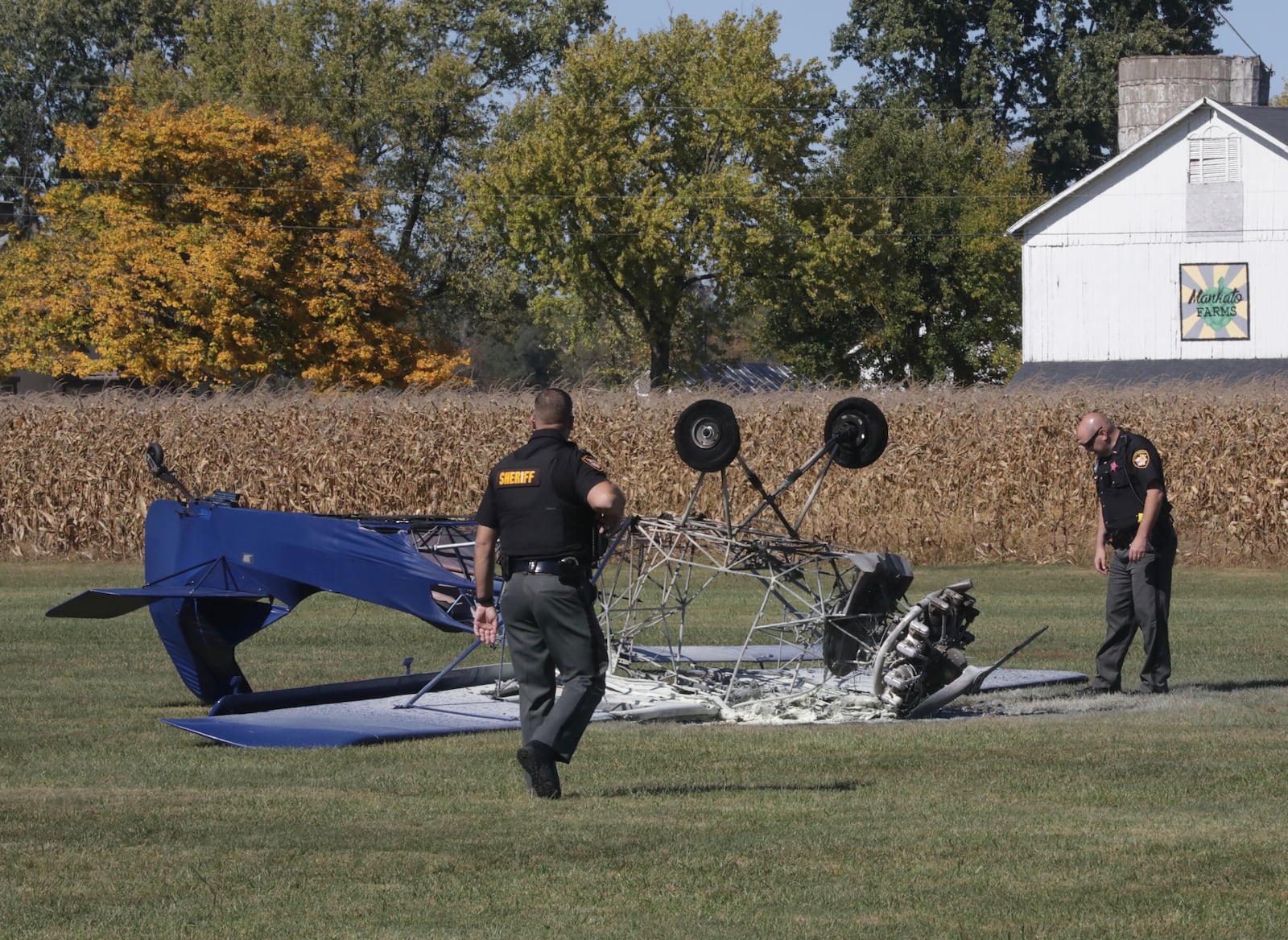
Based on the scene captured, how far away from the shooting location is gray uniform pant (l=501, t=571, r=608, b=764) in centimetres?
785

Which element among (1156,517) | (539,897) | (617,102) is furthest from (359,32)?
(539,897)

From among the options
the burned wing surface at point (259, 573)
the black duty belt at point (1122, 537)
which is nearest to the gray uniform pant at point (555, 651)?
the burned wing surface at point (259, 573)

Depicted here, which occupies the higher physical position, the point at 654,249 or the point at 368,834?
the point at 654,249

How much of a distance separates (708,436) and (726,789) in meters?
3.20

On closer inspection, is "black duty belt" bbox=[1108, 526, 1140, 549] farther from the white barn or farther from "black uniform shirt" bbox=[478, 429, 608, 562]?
the white barn

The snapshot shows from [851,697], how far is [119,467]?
19702mm

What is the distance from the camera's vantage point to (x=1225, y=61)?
4597cm

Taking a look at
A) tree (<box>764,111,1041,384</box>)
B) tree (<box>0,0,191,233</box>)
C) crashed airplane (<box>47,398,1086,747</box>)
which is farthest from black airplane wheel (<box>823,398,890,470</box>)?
tree (<box>0,0,191,233</box>)

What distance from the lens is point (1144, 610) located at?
11.8m

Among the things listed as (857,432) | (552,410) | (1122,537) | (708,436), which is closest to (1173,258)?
(1122,537)

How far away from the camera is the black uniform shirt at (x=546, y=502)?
790 centimetres

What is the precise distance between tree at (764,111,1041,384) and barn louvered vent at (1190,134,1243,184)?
1672 centimetres

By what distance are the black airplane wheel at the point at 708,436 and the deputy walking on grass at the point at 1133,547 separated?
8.46ft

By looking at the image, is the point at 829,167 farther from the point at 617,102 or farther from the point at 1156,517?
the point at 1156,517
